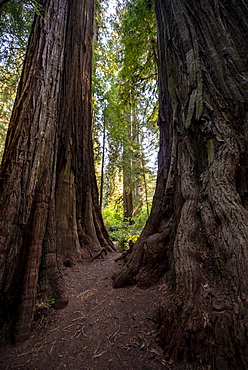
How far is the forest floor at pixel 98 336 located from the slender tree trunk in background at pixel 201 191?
18cm

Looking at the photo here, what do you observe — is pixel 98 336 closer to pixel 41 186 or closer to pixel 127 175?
pixel 41 186

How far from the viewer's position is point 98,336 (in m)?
1.85

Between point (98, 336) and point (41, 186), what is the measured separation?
5.94ft

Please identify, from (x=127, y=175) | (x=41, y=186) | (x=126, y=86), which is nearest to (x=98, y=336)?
(x=41, y=186)

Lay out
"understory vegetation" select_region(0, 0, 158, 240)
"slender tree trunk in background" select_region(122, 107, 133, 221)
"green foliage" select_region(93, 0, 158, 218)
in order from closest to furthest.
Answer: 1. "understory vegetation" select_region(0, 0, 158, 240)
2. "green foliage" select_region(93, 0, 158, 218)
3. "slender tree trunk in background" select_region(122, 107, 133, 221)

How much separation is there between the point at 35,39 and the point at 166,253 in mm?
3869

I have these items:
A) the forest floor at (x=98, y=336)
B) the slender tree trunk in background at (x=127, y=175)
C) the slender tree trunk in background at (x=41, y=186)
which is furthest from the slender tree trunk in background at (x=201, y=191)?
the slender tree trunk in background at (x=127, y=175)

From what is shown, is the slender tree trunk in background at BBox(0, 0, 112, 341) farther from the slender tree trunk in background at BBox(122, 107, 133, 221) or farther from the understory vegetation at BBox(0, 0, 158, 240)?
the slender tree trunk in background at BBox(122, 107, 133, 221)

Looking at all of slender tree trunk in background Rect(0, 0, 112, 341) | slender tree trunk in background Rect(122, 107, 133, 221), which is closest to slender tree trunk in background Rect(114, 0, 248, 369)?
slender tree trunk in background Rect(0, 0, 112, 341)

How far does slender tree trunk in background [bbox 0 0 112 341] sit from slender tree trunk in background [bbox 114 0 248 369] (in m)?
1.16

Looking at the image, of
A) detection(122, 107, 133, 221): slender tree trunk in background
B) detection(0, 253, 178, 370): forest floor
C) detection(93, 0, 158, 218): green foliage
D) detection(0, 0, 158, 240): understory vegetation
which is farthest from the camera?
detection(122, 107, 133, 221): slender tree trunk in background

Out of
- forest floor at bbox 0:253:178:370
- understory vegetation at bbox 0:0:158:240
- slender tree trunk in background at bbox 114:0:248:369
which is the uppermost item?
understory vegetation at bbox 0:0:158:240

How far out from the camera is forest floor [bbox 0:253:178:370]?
1.58m

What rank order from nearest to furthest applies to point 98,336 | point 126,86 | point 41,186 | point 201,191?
point 98,336
point 201,191
point 41,186
point 126,86
